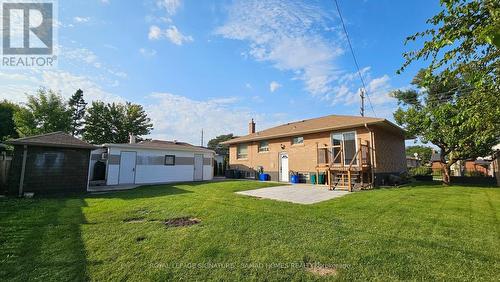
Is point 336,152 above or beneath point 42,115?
beneath

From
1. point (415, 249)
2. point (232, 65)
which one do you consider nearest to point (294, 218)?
point (415, 249)

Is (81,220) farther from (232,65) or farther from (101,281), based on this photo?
(232,65)

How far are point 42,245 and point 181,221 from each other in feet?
8.39

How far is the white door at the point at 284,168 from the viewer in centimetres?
1747

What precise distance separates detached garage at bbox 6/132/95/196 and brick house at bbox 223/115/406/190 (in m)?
12.2

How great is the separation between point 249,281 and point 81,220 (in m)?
5.14

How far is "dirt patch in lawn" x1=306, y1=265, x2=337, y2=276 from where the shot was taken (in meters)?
3.02

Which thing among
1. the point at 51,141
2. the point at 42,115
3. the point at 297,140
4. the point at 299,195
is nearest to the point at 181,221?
the point at 299,195

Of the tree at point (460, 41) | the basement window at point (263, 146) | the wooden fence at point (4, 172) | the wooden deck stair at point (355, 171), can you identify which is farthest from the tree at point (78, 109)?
the tree at point (460, 41)

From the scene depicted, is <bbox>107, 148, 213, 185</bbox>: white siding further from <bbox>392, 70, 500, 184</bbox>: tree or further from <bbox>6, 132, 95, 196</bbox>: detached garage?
<bbox>392, 70, 500, 184</bbox>: tree

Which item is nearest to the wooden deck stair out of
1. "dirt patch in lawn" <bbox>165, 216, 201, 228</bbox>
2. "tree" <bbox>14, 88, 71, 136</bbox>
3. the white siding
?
"dirt patch in lawn" <bbox>165, 216, 201, 228</bbox>

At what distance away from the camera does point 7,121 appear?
94.2 ft

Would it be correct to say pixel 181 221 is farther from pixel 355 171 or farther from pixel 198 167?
pixel 198 167

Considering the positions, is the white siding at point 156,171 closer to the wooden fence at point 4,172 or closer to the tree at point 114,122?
the wooden fence at point 4,172
